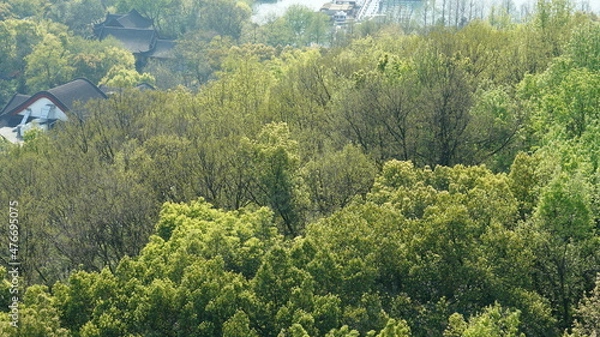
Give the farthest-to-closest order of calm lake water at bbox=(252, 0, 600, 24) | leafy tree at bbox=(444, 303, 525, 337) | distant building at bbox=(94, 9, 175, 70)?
calm lake water at bbox=(252, 0, 600, 24), distant building at bbox=(94, 9, 175, 70), leafy tree at bbox=(444, 303, 525, 337)

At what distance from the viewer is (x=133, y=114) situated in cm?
4528

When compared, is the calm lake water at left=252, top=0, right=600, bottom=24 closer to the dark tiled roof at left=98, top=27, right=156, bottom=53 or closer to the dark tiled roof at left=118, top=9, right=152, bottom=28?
the dark tiled roof at left=118, top=9, right=152, bottom=28

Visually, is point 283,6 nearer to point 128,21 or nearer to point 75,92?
point 128,21

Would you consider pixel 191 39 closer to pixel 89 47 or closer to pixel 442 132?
pixel 89 47

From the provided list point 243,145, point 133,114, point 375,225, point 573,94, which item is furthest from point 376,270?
point 133,114

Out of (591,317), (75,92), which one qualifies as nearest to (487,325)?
(591,317)

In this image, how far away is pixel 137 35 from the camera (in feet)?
305

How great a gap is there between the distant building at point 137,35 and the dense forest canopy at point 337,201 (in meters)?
37.3

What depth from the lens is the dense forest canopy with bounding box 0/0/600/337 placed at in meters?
23.2

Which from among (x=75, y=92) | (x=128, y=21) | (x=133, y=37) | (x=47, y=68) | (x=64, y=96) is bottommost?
(x=64, y=96)

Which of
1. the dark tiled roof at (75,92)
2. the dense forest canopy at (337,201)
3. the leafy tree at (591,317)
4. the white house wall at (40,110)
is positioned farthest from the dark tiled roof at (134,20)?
the leafy tree at (591,317)

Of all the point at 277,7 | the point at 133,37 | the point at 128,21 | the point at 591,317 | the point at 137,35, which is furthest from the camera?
the point at 277,7

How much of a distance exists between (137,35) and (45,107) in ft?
86.7

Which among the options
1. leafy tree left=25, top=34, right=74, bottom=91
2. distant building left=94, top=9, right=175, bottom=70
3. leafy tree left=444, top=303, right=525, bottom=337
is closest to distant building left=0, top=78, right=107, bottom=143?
leafy tree left=25, top=34, right=74, bottom=91
